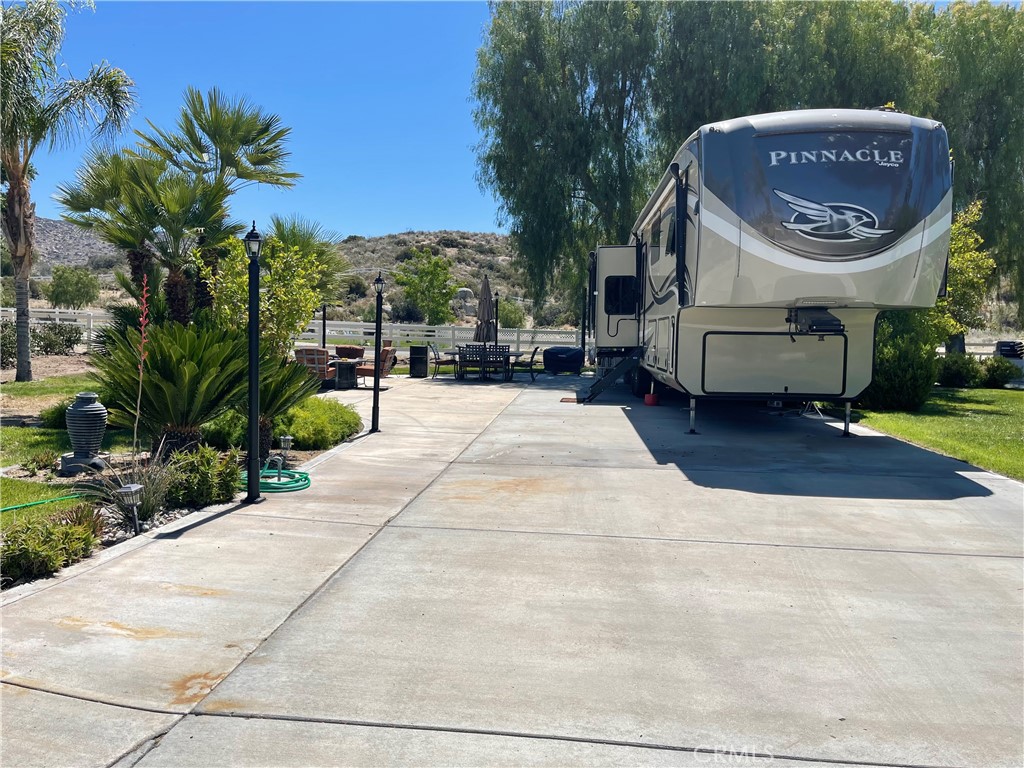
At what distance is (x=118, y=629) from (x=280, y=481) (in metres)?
3.57

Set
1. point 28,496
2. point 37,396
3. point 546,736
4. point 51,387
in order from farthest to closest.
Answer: point 51,387, point 37,396, point 28,496, point 546,736

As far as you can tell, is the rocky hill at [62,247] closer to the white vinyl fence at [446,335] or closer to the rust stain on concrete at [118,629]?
the white vinyl fence at [446,335]

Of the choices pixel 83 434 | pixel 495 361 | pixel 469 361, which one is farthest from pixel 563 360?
pixel 83 434

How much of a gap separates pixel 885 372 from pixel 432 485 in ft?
35.3

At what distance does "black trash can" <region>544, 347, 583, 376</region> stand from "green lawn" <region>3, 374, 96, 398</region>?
40.0ft

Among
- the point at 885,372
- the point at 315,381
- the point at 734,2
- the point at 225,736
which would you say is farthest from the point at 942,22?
the point at 225,736

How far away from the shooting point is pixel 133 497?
590 cm

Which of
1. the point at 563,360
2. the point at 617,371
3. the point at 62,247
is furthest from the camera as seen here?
the point at 62,247

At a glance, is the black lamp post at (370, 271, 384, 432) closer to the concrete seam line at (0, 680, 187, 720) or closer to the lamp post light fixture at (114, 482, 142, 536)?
the lamp post light fixture at (114, 482, 142, 536)

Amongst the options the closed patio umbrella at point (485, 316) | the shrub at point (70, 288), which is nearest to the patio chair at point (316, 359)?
the closed patio umbrella at point (485, 316)

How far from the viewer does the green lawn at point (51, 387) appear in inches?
552

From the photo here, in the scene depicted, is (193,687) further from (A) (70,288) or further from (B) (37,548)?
(A) (70,288)

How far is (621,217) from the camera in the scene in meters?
23.1

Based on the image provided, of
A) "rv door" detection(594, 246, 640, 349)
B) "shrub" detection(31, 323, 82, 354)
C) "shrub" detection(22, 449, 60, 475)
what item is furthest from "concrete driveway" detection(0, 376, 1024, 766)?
"shrub" detection(31, 323, 82, 354)
